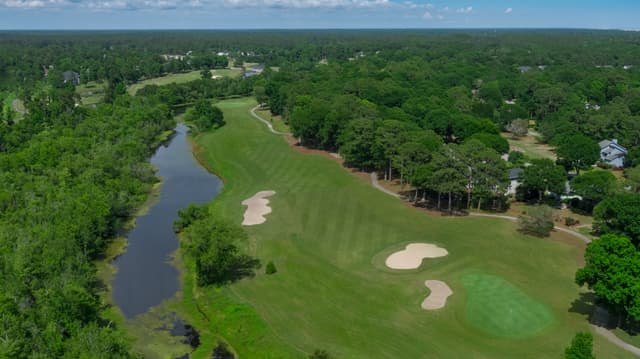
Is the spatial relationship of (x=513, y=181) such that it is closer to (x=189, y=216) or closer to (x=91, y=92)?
(x=189, y=216)

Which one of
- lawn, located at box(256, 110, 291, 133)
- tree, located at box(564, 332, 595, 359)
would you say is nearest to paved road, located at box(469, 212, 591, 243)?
tree, located at box(564, 332, 595, 359)

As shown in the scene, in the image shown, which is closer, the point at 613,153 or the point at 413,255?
the point at 413,255

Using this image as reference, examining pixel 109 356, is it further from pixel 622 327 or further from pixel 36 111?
pixel 36 111

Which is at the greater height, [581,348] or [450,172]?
[450,172]

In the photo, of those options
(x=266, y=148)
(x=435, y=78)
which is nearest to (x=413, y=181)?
(x=266, y=148)

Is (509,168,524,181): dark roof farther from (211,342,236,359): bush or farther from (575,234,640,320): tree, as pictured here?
(211,342,236,359): bush

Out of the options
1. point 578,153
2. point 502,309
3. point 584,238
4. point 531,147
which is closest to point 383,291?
point 502,309
